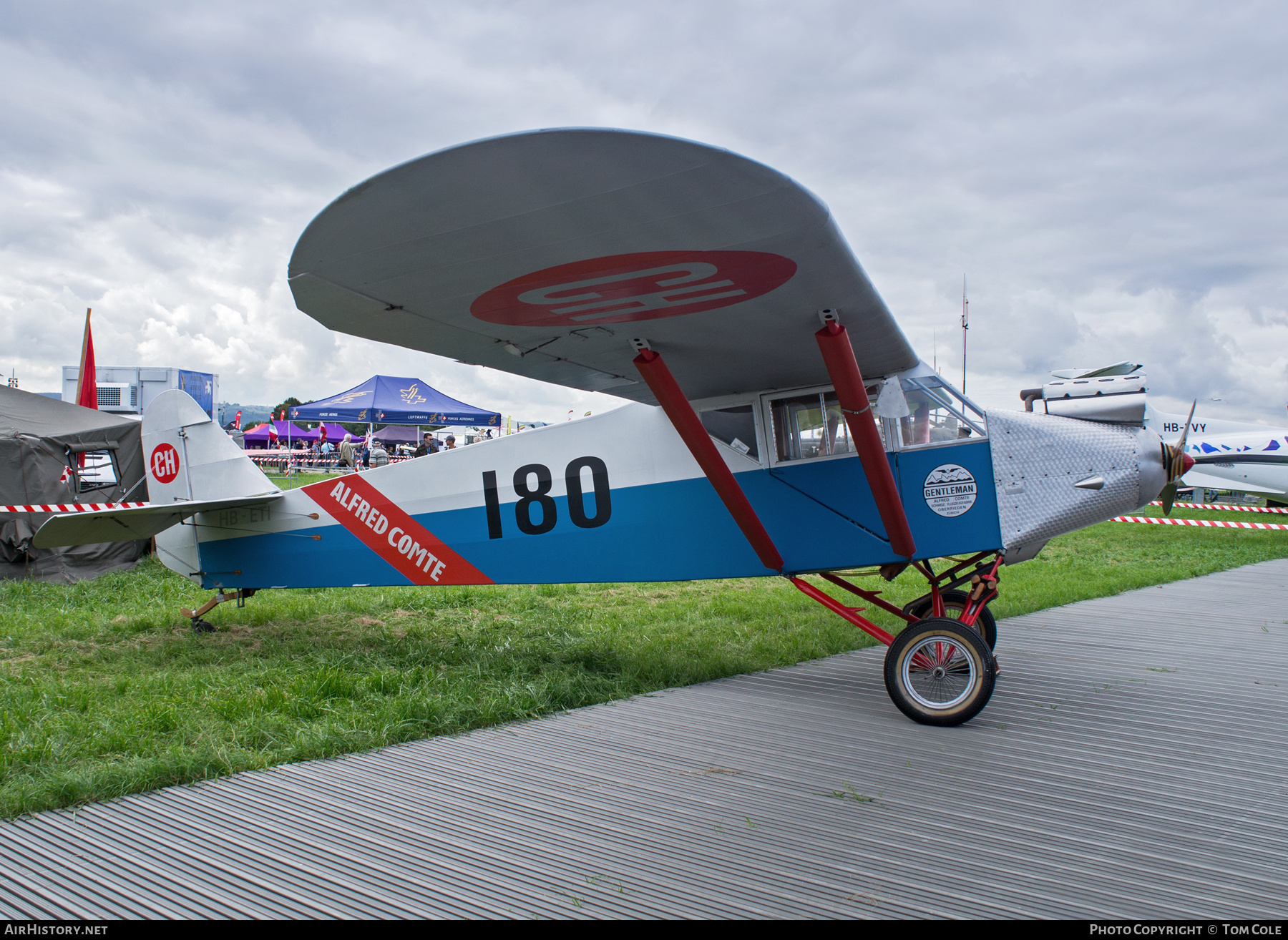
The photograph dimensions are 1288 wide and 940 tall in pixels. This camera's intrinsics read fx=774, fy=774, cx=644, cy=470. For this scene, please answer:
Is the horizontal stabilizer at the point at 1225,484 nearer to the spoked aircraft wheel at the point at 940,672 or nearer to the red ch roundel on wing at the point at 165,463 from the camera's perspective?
the spoked aircraft wheel at the point at 940,672

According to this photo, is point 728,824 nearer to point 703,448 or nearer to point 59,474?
point 703,448

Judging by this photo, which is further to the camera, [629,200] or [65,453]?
[65,453]

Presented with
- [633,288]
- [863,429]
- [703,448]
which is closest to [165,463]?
[703,448]

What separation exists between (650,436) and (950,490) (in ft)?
6.81

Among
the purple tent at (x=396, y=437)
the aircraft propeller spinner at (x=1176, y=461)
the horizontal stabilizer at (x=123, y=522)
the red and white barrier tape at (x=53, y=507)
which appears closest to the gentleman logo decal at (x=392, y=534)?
the horizontal stabilizer at (x=123, y=522)

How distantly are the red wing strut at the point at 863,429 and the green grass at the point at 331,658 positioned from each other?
5.58ft

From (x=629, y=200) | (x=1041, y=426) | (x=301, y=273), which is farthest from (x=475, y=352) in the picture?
(x=1041, y=426)

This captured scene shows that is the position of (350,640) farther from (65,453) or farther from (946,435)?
(65,453)

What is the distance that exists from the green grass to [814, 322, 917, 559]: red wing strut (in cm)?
170

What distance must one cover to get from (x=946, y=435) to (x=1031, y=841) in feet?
8.78

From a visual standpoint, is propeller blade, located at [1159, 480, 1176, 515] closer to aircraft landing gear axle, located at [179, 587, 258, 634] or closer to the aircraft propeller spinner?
the aircraft propeller spinner

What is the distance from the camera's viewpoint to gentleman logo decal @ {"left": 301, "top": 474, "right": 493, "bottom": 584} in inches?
237

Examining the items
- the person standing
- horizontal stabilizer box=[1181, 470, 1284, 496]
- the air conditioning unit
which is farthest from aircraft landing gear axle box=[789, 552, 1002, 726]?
the air conditioning unit

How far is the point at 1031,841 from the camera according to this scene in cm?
299
